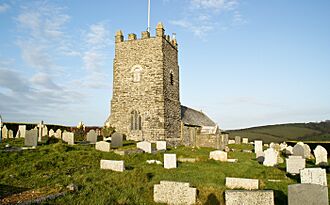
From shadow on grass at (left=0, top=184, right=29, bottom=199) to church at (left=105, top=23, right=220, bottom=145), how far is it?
17.8m

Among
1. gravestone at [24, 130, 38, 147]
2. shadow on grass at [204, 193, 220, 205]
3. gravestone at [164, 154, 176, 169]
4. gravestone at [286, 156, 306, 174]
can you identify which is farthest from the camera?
gravestone at [24, 130, 38, 147]

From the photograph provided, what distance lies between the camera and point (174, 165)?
45.3 ft

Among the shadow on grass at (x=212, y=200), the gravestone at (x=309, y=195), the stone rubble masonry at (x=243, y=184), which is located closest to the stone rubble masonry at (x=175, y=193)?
the shadow on grass at (x=212, y=200)

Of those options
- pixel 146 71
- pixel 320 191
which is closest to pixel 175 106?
pixel 146 71

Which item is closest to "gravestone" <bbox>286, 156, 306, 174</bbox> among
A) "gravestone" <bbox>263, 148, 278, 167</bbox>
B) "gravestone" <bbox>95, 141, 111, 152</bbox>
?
"gravestone" <bbox>263, 148, 278, 167</bbox>

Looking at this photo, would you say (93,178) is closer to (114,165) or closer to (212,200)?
(114,165)

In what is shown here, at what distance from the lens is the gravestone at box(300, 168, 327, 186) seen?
9.45m

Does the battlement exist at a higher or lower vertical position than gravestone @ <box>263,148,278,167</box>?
higher

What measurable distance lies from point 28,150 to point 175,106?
17.1 m

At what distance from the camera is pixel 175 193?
26.2 ft

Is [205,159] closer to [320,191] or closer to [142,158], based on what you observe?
[142,158]

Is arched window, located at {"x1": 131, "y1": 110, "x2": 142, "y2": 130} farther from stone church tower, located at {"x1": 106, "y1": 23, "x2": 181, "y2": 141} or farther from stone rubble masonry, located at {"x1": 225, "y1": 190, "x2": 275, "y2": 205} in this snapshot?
stone rubble masonry, located at {"x1": 225, "y1": 190, "x2": 275, "y2": 205}

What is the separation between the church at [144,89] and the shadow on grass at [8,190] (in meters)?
→ 17.8

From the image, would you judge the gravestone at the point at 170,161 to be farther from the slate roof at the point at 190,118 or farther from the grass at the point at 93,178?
the slate roof at the point at 190,118
